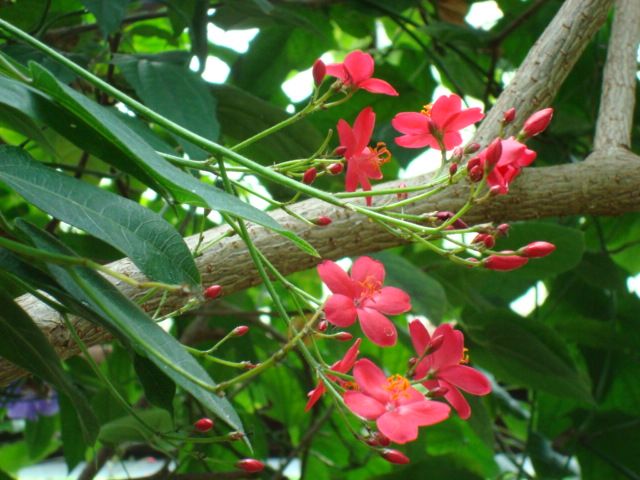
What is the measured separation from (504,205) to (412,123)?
→ 0.61 feet

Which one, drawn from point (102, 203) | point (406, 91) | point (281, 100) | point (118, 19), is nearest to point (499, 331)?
point (406, 91)

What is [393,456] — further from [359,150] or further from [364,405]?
[359,150]

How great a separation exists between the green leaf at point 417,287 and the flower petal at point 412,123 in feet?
1.22

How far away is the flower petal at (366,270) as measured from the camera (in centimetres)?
50

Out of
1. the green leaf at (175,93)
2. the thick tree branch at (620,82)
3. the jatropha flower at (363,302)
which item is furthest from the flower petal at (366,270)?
the thick tree branch at (620,82)

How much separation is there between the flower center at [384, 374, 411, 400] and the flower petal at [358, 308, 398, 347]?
3 cm

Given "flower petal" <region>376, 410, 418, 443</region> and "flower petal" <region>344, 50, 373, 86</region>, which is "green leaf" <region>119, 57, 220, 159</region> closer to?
"flower petal" <region>344, 50, 373, 86</region>

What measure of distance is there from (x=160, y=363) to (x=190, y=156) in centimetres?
33

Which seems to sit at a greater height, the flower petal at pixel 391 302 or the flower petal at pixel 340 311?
the flower petal at pixel 340 311

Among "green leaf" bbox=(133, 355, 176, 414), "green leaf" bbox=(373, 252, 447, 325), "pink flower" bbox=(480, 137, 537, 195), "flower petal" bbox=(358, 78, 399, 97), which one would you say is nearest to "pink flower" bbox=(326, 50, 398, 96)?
"flower petal" bbox=(358, 78, 399, 97)

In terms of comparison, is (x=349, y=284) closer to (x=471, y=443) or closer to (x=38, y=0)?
(x=38, y=0)

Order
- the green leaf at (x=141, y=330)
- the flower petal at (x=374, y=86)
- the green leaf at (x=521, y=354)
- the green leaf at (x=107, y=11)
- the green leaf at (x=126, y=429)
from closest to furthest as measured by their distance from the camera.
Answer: the green leaf at (x=141, y=330) → the flower petal at (x=374, y=86) → the green leaf at (x=107, y=11) → the green leaf at (x=126, y=429) → the green leaf at (x=521, y=354)

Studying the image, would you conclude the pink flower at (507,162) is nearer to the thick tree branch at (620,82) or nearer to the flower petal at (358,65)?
the flower petal at (358,65)

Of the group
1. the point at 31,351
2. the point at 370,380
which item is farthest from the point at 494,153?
the point at 31,351
